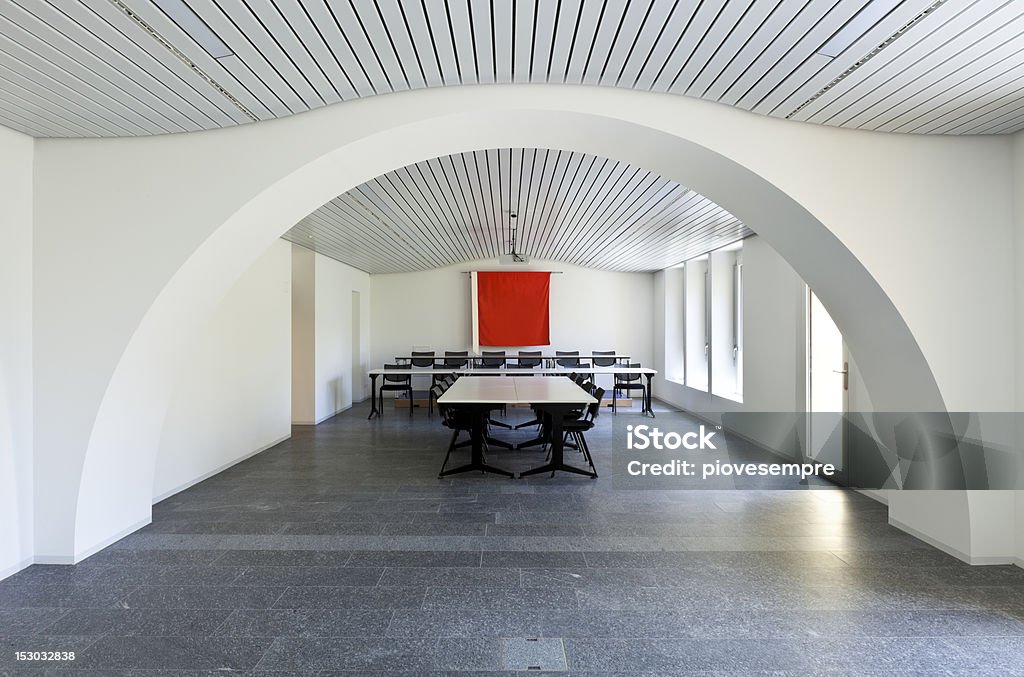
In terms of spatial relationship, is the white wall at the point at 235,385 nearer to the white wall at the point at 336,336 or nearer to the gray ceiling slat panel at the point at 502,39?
the white wall at the point at 336,336

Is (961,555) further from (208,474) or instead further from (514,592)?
(208,474)

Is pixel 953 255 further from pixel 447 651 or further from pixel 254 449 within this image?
pixel 254 449

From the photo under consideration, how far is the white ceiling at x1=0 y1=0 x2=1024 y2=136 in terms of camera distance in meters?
2.31

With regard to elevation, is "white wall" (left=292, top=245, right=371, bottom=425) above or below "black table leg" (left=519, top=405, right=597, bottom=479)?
above

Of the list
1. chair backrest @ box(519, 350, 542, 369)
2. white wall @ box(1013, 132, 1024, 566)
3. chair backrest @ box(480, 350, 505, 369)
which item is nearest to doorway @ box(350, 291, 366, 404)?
chair backrest @ box(480, 350, 505, 369)

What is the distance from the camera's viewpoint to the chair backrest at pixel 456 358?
1123cm

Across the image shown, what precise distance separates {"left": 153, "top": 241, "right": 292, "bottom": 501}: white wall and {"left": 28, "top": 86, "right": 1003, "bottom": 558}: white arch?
37.0 inches

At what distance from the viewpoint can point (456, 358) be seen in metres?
11.5

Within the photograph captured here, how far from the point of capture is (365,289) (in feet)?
37.7

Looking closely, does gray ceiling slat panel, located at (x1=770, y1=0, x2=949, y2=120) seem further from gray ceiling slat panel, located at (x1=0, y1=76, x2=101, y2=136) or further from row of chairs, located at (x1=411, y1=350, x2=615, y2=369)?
row of chairs, located at (x1=411, y1=350, x2=615, y2=369)

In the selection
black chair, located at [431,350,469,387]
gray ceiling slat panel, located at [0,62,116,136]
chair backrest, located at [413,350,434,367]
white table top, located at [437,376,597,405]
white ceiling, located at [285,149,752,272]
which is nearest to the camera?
gray ceiling slat panel, located at [0,62,116,136]

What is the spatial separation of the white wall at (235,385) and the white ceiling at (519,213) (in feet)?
3.23

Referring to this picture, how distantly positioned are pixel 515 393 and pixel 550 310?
625cm

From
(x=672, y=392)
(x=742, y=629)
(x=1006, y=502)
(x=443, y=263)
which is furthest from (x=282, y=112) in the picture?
(x=672, y=392)
